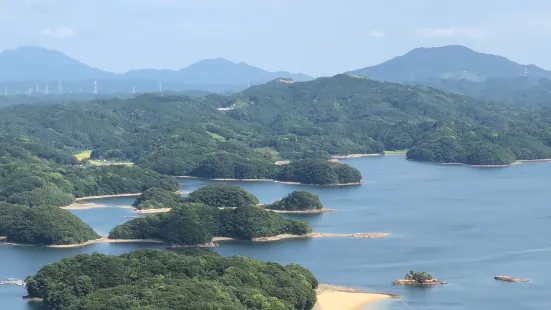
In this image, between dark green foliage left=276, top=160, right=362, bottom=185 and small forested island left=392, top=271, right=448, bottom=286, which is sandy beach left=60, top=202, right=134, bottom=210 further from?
small forested island left=392, top=271, right=448, bottom=286

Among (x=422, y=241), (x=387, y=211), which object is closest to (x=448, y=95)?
(x=387, y=211)

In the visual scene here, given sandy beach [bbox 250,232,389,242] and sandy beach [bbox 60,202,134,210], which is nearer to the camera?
sandy beach [bbox 250,232,389,242]

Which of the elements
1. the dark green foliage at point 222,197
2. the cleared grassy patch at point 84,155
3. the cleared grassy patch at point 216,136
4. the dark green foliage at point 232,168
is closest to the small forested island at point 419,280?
the dark green foliage at point 222,197

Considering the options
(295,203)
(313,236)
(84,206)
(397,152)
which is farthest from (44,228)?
(397,152)

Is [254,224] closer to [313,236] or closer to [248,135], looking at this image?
[313,236]

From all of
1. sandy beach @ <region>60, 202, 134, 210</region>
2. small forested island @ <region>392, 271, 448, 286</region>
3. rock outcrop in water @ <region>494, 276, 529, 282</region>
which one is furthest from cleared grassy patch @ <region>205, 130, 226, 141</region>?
rock outcrop in water @ <region>494, 276, 529, 282</region>
